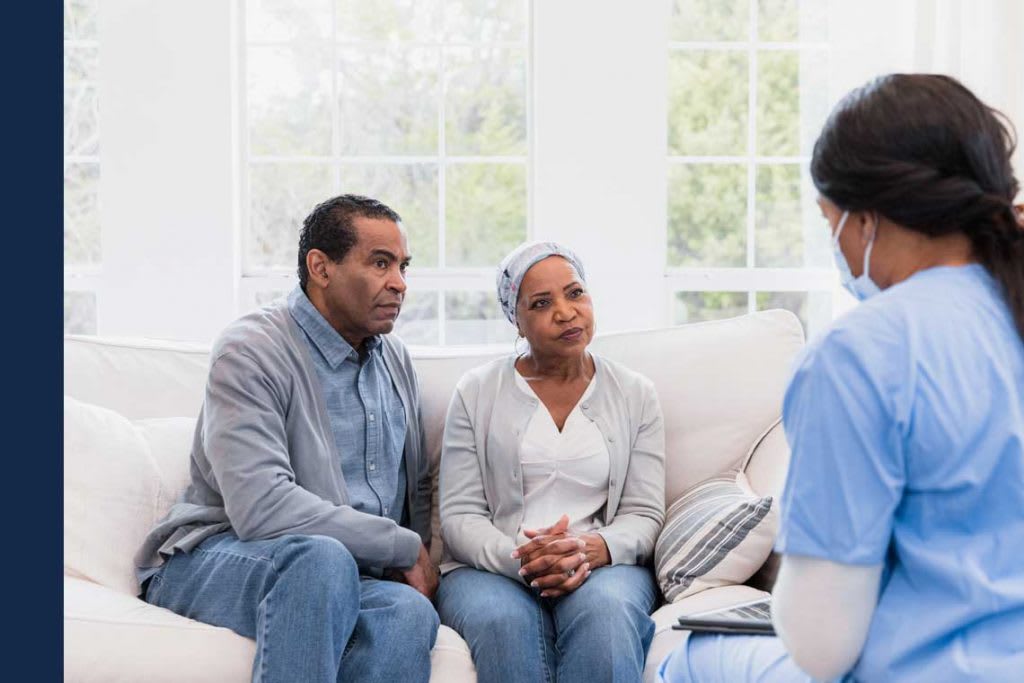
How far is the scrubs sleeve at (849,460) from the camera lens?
120 centimetres

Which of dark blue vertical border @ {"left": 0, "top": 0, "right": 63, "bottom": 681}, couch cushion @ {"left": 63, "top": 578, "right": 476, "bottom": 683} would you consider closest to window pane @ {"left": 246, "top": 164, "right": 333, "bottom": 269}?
couch cushion @ {"left": 63, "top": 578, "right": 476, "bottom": 683}

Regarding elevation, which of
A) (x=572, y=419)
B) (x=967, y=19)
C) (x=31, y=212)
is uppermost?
(x=967, y=19)

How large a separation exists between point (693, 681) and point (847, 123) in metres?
0.77

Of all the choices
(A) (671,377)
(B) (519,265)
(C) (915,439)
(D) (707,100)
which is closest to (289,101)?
Result: (D) (707,100)

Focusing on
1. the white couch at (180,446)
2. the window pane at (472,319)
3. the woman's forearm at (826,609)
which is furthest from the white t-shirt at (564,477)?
the window pane at (472,319)

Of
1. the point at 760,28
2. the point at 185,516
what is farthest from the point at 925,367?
the point at 760,28

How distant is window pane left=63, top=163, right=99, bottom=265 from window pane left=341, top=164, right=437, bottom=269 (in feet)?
2.77

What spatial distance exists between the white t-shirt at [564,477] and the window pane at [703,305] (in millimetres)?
1533

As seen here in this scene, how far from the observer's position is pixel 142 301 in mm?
3695

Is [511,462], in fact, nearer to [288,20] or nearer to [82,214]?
[288,20]

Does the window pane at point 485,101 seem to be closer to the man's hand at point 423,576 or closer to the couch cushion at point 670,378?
the couch cushion at point 670,378

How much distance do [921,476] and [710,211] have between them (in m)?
2.82

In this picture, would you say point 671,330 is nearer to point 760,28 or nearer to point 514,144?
point 514,144

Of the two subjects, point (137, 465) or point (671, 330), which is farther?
point (671, 330)
